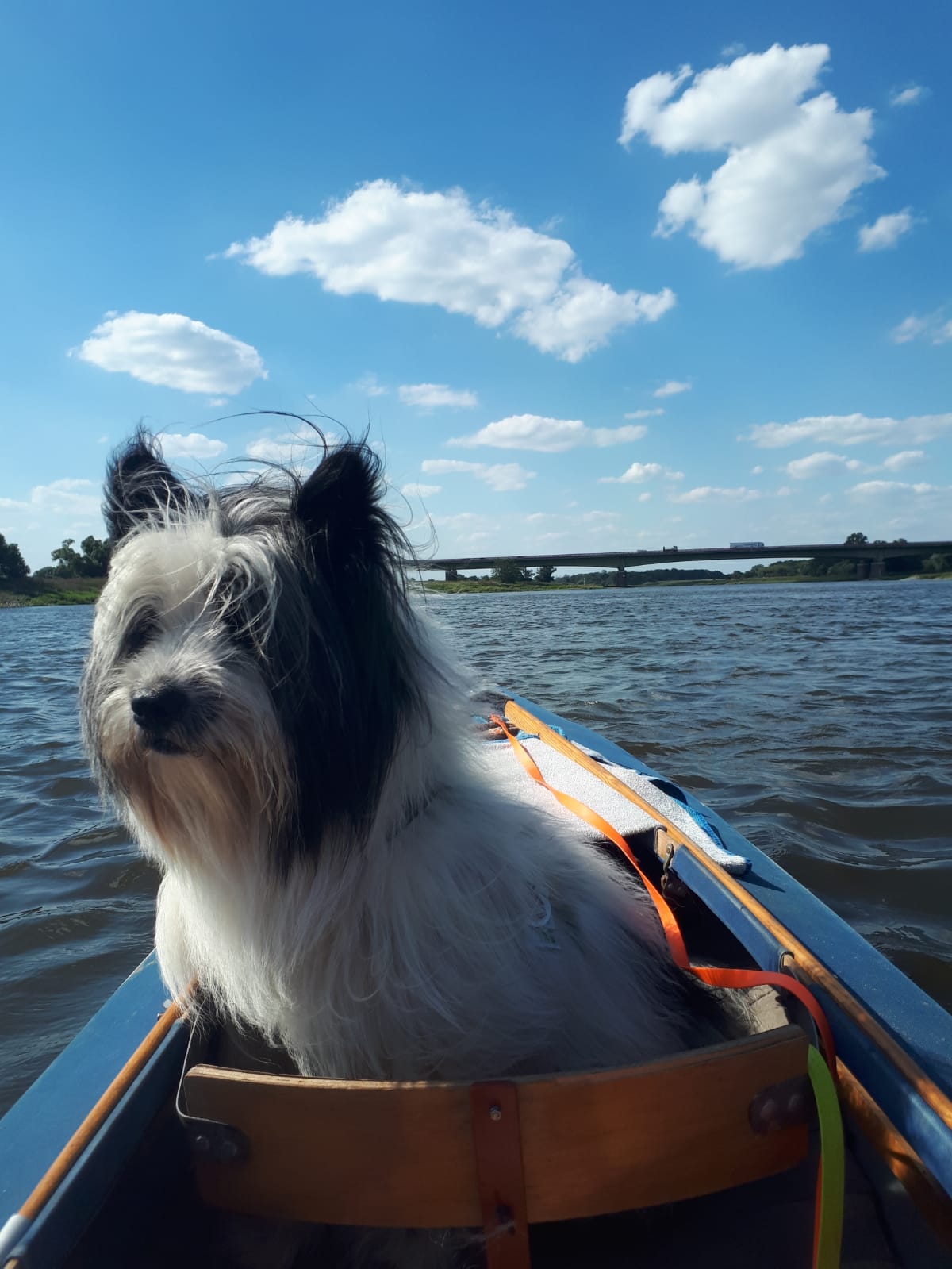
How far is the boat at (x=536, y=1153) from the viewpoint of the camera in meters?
1.60

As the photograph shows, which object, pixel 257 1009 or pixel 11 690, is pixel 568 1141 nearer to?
pixel 257 1009

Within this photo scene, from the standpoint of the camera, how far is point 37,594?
5141cm

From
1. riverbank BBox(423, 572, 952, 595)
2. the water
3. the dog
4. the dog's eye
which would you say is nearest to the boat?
the dog

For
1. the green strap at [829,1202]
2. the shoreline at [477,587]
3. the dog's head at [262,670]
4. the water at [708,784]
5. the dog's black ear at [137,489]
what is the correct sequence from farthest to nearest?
the shoreline at [477,587] → the water at [708,784] → the dog's black ear at [137,489] → the dog's head at [262,670] → the green strap at [829,1202]

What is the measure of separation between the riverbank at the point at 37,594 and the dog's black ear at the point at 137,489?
166ft

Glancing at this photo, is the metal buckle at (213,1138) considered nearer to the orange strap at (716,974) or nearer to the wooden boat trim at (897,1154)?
the orange strap at (716,974)

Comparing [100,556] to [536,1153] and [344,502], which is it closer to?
[344,502]

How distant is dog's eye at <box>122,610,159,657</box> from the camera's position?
6.61 ft

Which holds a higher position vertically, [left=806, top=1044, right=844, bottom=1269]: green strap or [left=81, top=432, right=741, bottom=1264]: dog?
[left=81, top=432, right=741, bottom=1264]: dog

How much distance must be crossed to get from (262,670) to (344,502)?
44 centimetres

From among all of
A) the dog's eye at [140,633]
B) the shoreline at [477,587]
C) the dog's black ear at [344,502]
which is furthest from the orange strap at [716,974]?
the shoreline at [477,587]

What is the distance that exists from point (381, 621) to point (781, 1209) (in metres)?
1.77

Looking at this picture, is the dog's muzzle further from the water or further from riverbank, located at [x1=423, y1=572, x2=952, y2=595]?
riverbank, located at [x1=423, y1=572, x2=952, y2=595]

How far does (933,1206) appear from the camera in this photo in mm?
1691
